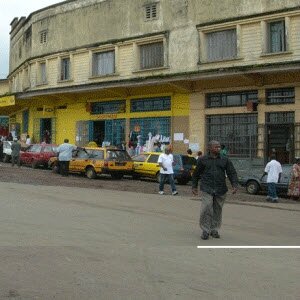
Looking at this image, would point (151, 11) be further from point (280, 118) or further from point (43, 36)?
point (280, 118)

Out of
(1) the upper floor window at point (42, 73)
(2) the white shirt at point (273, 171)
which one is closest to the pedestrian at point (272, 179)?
(2) the white shirt at point (273, 171)

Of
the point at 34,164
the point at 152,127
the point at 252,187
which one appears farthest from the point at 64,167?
the point at 252,187

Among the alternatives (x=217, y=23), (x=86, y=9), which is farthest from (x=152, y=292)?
(x=86, y=9)

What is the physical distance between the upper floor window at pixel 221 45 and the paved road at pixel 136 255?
13970 mm

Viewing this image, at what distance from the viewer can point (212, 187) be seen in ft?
31.2

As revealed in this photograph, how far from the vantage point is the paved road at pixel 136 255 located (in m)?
5.84

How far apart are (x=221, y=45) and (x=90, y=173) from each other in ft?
31.1

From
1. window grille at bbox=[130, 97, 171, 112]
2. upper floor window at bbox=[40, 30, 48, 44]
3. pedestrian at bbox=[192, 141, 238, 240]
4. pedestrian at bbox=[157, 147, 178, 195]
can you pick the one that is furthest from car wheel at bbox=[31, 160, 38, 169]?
pedestrian at bbox=[192, 141, 238, 240]

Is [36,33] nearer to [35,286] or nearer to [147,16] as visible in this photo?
[147,16]

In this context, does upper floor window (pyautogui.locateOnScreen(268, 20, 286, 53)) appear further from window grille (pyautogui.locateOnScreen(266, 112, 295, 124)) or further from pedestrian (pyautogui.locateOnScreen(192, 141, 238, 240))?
pedestrian (pyautogui.locateOnScreen(192, 141, 238, 240))

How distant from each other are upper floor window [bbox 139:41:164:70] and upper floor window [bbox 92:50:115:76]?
85.4 inches

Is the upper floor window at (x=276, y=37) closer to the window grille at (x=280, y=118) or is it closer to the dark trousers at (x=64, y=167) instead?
the window grille at (x=280, y=118)

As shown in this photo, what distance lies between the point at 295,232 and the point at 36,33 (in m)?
28.9

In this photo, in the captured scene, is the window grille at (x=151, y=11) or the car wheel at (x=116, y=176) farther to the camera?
the window grille at (x=151, y=11)
